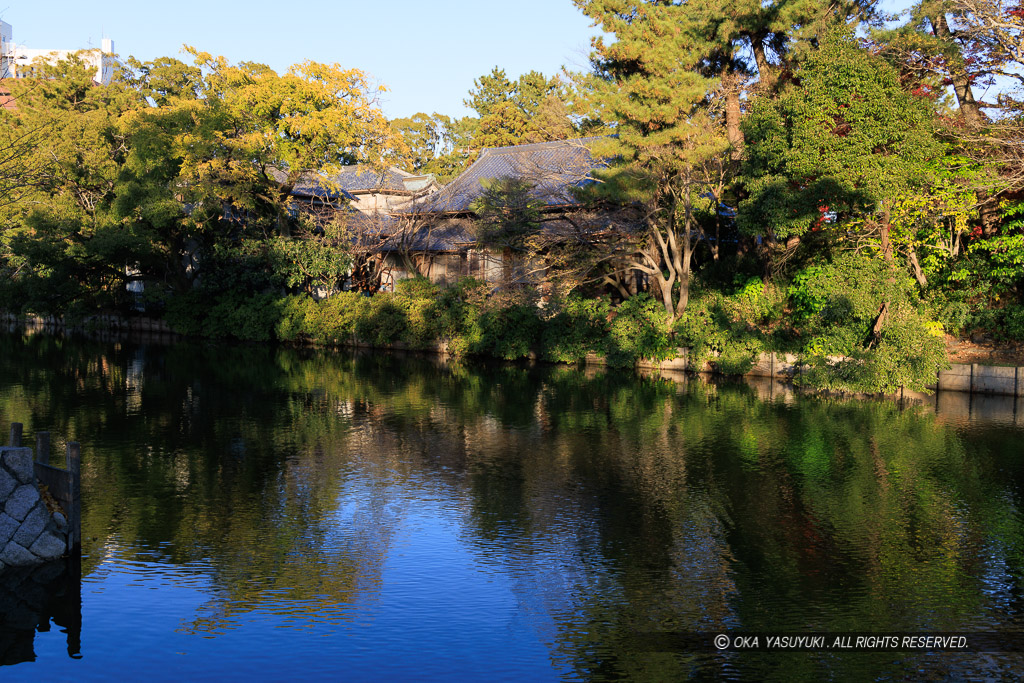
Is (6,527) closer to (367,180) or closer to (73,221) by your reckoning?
(73,221)

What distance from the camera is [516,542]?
9555mm

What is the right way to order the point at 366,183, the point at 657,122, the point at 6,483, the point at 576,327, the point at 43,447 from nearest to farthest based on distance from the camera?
the point at 6,483 < the point at 43,447 < the point at 657,122 < the point at 576,327 < the point at 366,183

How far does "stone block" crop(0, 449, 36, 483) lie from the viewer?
815 cm

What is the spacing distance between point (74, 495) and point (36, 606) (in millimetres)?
1221

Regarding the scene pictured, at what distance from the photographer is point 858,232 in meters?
23.2

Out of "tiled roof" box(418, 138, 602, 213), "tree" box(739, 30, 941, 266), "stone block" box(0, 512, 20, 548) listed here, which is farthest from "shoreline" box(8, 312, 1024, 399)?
"stone block" box(0, 512, 20, 548)

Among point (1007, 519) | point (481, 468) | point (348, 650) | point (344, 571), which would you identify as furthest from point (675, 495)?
point (348, 650)

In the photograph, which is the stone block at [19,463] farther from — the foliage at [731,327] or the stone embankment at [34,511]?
the foliage at [731,327]

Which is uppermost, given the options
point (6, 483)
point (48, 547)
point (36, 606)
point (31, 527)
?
point (6, 483)

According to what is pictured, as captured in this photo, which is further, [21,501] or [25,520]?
[25,520]

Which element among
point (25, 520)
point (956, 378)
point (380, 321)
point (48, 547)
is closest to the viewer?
point (25, 520)

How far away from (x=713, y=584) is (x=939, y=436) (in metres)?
9.13

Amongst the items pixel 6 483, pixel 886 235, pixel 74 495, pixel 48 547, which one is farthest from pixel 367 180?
pixel 6 483

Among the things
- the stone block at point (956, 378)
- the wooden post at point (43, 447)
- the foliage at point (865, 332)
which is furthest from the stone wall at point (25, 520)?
the stone block at point (956, 378)
